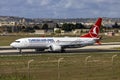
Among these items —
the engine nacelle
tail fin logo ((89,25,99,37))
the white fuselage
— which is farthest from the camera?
tail fin logo ((89,25,99,37))

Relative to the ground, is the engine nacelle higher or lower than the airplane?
lower

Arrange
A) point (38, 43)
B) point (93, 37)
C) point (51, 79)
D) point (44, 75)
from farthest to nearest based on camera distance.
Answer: point (93, 37), point (38, 43), point (44, 75), point (51, 79)

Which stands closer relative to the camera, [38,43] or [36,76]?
[36,76]

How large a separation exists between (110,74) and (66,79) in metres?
4.32

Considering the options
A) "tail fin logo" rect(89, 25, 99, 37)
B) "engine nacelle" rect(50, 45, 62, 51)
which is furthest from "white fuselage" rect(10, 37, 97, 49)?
"tail fin logo" rect(89, 25, 99, 37)

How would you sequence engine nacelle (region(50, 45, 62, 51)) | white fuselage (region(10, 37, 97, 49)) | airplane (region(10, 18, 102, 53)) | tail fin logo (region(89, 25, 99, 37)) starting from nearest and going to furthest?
white fuselage (region(10, 37, 97, 49)) → airplane (region(10, 18, 102, 53)) → engine nacelle (region(50, 45, 62, 51)) → tail fin logo (region(89, 25, 99, 37))

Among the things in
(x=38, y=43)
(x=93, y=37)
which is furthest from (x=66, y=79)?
(x=93, y=37)

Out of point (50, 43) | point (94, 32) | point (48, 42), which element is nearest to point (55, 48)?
point (50, 43)

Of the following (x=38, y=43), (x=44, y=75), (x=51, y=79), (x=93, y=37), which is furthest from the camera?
(x=93, y=37)

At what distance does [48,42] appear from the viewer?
70.2 m

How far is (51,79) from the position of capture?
27.2m

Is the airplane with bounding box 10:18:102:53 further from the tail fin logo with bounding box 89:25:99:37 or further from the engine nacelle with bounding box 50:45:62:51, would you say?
the tail fin logo with bounding box 89:25:99:37

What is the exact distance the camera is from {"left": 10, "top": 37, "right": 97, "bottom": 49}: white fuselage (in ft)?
227

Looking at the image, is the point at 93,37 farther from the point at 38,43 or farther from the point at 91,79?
the point at 91,79
